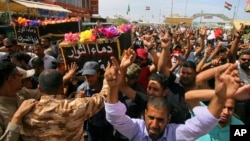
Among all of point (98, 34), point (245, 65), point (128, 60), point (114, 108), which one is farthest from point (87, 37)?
point (245, 65)

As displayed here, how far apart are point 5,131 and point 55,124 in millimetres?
378

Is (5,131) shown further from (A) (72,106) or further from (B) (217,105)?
(B) (217,105)

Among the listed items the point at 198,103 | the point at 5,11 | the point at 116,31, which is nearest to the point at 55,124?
the point at 198,103

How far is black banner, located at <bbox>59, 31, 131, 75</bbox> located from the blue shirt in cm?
155

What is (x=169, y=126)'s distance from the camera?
2.55 meters

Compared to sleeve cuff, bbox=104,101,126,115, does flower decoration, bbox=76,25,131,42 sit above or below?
above

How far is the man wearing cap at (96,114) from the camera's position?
3.87 m

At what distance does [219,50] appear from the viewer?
239 inches

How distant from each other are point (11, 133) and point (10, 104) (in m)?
0.41

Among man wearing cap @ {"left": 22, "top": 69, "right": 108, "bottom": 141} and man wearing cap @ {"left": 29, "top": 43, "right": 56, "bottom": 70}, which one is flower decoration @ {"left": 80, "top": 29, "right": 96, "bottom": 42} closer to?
man wearing cap @ {"left": 22, "top": 69, "right": 108, "bottom": 141}

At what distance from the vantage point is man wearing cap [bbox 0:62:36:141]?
239 cm

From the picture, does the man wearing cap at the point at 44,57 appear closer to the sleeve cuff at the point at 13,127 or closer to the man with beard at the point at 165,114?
the sleeve cuff at the point at 13,127

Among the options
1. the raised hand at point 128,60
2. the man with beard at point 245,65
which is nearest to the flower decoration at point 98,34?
the raised hand at point 128,60

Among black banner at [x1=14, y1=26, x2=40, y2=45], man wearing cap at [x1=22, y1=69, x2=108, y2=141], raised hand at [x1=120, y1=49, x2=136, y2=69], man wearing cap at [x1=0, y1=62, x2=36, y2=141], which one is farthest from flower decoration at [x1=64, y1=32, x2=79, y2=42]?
black banner at [x1=14, y1=26, x2=40, y2=45]
